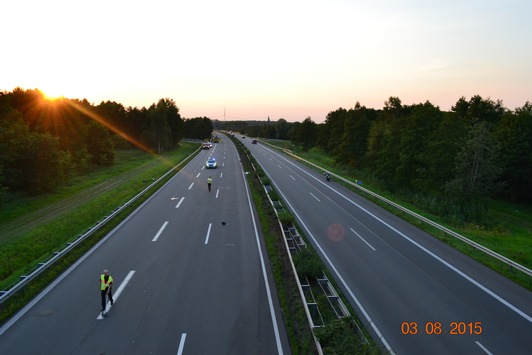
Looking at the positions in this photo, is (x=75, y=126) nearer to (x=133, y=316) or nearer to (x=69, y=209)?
(x=69, y=209)

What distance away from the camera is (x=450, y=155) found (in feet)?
106

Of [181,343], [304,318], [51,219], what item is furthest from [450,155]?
[51,219]

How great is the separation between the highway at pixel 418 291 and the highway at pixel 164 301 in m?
3.49

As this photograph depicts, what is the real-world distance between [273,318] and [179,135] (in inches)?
3403

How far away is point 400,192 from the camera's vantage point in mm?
38938

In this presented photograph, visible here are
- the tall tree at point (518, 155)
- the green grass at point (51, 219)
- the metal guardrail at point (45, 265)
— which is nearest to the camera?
the metal guardrail at point (45, 265)

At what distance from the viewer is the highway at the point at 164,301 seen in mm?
9469

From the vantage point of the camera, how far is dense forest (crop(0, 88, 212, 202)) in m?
29.9

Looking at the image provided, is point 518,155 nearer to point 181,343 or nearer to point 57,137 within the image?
point 181,343

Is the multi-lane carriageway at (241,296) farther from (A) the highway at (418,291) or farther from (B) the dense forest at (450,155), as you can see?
(B) the dense forest at (450,155)

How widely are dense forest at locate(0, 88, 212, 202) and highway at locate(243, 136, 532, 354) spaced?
23.6 metres

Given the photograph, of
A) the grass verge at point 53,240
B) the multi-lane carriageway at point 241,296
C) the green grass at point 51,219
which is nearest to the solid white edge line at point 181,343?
the multi-lane carriageway at point 241,296

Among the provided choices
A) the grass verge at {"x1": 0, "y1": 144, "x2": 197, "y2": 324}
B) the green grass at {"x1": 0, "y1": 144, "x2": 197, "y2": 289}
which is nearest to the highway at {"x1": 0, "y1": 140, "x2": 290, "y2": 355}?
the grass verge at {"x1": 0, "y1": 144, "x2": 197, "y2": 324}

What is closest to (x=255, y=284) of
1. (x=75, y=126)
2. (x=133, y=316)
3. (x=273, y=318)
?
(x=273, y=318)
